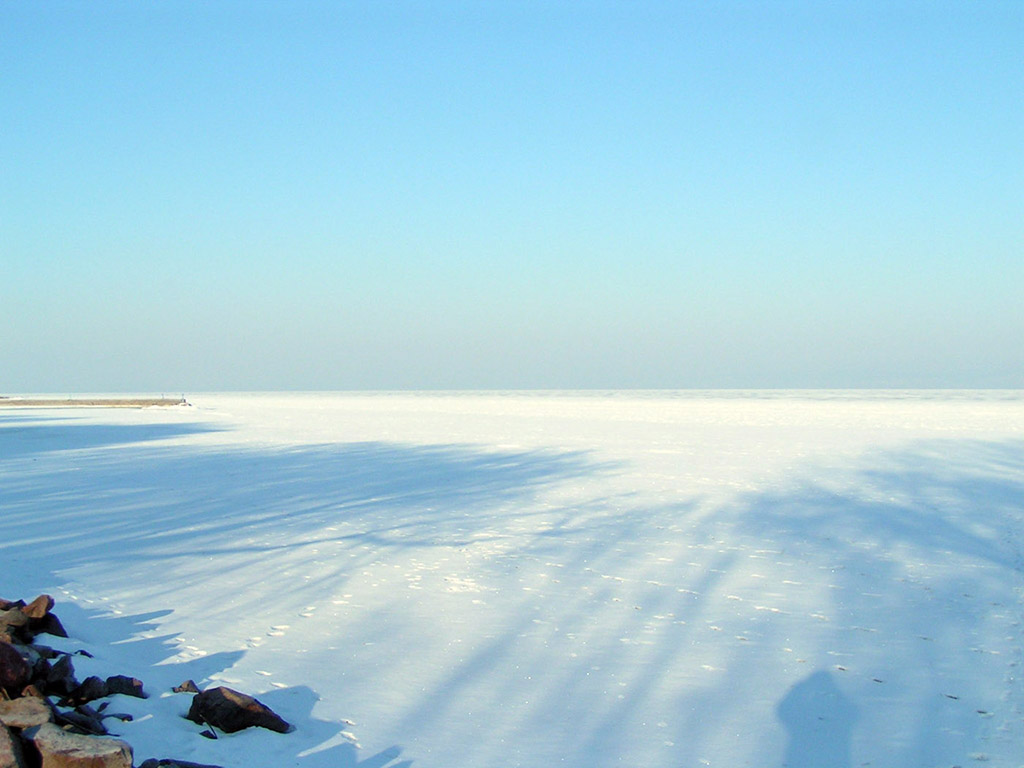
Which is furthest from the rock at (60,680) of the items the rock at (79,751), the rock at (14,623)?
the rock at (79,751)

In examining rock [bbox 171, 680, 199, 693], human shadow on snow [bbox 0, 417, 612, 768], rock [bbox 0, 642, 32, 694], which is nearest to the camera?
rock [bbox 0, 642, 32, 694]

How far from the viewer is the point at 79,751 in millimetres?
3281

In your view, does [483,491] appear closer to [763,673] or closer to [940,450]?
[763,673]

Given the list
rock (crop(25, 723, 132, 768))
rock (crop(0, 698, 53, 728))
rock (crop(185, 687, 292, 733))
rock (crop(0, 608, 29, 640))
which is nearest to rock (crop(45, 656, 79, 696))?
rock (crop(0, 698, 53, 728))

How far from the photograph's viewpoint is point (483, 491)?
13.1 meters

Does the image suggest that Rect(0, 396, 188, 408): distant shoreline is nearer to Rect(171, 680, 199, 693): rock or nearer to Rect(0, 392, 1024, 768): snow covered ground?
Rect(0, 392, 1024, 768): snow covered ground

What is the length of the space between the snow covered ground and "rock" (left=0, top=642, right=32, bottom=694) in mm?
536

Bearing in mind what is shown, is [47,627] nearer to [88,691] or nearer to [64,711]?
[88,691]

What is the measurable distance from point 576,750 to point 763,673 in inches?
64.1

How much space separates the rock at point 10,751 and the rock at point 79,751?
66 millimetres

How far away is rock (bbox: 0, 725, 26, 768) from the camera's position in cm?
322

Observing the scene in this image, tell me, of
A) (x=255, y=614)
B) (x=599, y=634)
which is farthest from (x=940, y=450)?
(x=255, y=614)

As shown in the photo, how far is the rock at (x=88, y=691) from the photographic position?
Answer: 4.27 metres

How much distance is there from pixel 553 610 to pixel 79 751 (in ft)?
12.7
